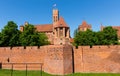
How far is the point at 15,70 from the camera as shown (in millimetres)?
28031

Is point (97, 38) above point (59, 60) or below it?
above

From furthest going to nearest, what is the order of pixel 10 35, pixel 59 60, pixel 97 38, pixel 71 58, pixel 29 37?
pixel 10 35
pixel 97 38
pixel 29 37
pixel 71 58
pixel 59 60

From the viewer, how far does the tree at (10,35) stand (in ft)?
122

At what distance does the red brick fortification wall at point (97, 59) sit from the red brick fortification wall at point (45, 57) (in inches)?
51.8

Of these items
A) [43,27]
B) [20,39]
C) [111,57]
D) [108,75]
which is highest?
[43,27]

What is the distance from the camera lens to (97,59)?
2647 centimetres

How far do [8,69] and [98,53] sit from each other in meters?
10.5

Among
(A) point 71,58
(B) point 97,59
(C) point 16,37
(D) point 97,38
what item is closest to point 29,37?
(C) point 16,37

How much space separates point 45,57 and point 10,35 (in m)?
13.5

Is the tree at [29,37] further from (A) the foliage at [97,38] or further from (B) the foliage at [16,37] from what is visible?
(A) the foliage at [97,38]

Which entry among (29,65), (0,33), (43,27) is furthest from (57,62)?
(43,27)

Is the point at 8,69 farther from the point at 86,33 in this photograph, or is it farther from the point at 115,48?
the point at 86,33

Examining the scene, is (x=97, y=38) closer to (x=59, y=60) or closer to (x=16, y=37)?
(x=16, y=37)

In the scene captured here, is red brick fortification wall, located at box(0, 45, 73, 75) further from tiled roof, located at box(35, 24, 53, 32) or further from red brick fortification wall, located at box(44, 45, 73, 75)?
tiled roof, located at box(35, 24, 53, 32)
